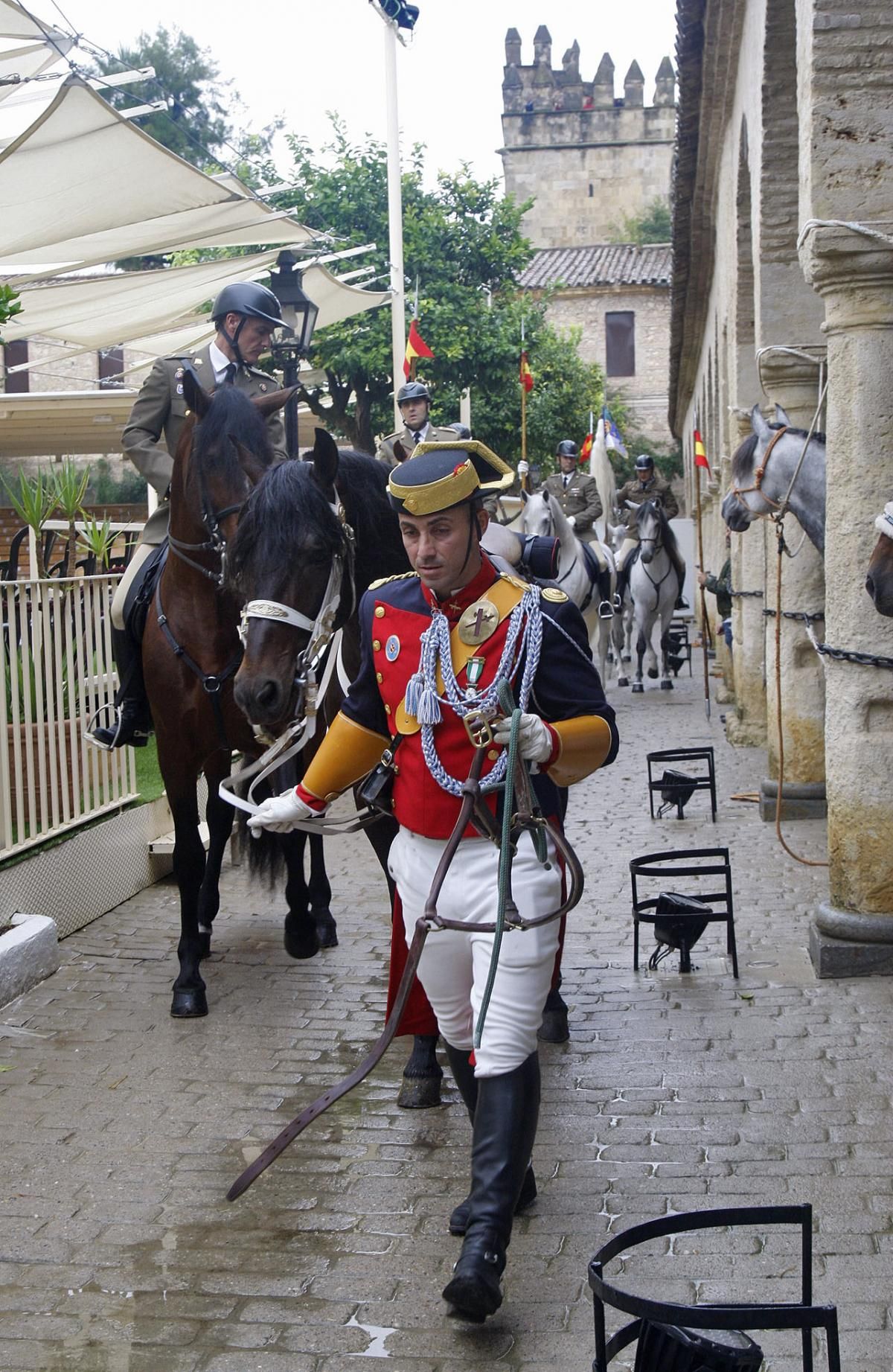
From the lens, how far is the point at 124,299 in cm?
1611

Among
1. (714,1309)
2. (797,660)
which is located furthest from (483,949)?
(797,660)

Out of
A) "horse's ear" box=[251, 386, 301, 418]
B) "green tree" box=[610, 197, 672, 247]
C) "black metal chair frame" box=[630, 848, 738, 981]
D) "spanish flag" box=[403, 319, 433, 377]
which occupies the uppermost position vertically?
"green tree" box=[610, 197, 672, 247]

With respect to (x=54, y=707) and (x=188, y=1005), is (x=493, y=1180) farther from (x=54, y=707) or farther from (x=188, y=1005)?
(x=54, y=707)

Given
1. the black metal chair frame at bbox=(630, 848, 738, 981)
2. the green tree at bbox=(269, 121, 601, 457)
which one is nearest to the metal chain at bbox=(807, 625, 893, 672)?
the black metal chair frame at bbox=(630, 848, 738, 981)

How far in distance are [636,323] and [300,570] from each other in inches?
2026

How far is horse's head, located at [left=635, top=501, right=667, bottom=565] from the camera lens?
1906 centimetres

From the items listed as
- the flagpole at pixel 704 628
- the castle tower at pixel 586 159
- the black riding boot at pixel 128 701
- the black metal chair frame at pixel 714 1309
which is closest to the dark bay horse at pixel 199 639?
the black riding boot at pixel 128 701

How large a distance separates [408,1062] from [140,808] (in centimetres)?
378

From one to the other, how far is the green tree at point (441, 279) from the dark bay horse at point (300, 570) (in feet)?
79.7

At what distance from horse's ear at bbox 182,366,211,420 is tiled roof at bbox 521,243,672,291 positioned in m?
47.1

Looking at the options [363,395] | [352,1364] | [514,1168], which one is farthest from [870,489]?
[363,395]

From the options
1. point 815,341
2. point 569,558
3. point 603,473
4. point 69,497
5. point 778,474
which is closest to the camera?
point 778,474

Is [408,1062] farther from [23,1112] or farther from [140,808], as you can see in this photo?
[140,808]

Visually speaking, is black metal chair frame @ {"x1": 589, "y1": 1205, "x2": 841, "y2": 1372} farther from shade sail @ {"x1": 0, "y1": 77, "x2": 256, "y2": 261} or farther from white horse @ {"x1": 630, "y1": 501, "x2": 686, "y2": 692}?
white horse @ {"x1": 630, "y1": 501, "x2": 686, "y2": 692}
